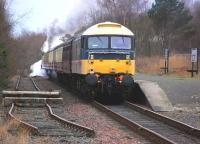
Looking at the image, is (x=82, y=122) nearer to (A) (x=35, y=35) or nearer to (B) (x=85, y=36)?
(B) (x=85, y=36)

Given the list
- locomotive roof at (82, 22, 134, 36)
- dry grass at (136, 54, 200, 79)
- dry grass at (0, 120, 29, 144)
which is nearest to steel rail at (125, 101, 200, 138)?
dry grass at (0, 120, 29, 144)

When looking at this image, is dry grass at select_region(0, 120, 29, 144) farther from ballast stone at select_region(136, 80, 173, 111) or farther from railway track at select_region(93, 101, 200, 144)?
ballast stone at select_region(136, 80, 173, 111)

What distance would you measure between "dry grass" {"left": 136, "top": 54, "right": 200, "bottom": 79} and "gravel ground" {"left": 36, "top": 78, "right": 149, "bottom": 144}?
28482 millimetres

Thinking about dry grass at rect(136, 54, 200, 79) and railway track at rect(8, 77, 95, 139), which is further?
dry grass at rect(136, 54, 200, 79)

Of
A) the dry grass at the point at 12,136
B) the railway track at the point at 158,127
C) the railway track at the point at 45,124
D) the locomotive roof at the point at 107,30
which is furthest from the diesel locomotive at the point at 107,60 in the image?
the dry grass at the point at 12,136

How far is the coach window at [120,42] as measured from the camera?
80.3ft

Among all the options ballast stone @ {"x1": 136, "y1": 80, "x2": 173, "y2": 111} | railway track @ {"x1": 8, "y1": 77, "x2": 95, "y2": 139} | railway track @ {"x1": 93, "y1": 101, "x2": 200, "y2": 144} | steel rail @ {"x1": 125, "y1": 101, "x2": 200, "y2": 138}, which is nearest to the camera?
railway track @ {"x1": 93, "y1": 101, "x2": 200, "y2": 144}

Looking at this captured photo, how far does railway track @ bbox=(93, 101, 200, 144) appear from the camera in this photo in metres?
13.1

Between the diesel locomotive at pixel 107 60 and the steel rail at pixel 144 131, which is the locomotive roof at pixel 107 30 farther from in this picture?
the steel rail at pixel 144 131

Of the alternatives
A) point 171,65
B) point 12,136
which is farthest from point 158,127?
point 171,65

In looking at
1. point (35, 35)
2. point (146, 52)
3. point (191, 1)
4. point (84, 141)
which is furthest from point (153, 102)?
point (35, 35)

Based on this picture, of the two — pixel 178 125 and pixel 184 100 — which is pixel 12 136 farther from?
pixel 184 100

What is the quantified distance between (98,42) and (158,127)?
9356 mm

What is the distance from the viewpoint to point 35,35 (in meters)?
108
